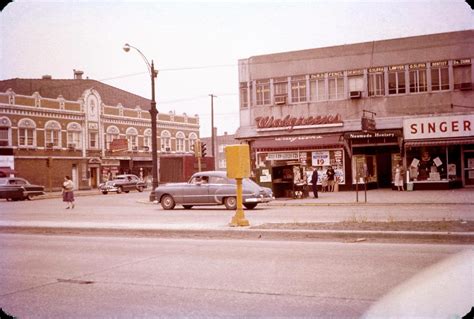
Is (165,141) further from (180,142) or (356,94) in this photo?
(356,94)

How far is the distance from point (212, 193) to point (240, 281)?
47.5 feet

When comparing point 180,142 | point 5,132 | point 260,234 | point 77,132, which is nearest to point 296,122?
point 260,234

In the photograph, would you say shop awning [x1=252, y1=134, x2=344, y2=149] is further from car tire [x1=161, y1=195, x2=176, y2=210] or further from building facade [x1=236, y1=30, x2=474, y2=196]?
car tire [x1=161, y1=195, x2=176, y2=210]

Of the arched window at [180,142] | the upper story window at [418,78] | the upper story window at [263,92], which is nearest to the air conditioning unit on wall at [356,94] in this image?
the upper story window at [418,78]

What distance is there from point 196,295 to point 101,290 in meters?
1.47

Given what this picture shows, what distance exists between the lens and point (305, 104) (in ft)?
112

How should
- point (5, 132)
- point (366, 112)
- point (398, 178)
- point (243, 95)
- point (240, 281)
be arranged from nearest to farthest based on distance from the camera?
point (240, 281) < point (398, 178) < point (366, 112) < point (243, 95) < point (5, 132)

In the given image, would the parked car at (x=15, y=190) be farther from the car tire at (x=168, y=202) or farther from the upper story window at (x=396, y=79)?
the upper story window at (x=396, y=79)

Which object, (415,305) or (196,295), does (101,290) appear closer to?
(196,295)

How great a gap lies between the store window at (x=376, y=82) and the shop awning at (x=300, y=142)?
3.59 meters

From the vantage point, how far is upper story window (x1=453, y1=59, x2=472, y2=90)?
98.0 feet

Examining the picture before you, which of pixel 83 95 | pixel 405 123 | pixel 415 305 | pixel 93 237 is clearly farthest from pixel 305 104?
pixel 83 95

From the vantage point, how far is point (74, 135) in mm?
56906

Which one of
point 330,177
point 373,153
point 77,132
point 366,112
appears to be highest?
point 77,132
